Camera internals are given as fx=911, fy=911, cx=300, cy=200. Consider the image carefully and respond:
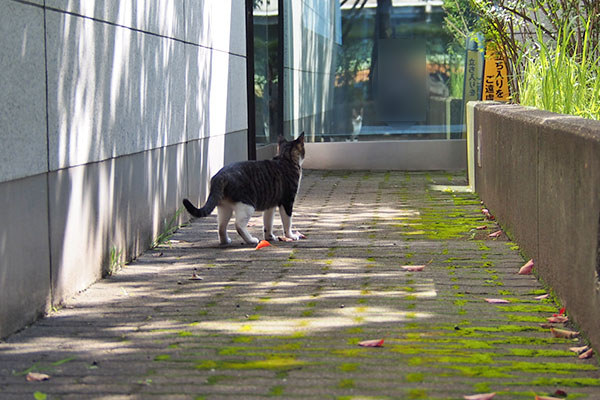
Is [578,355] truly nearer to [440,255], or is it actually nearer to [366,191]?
[440,255]

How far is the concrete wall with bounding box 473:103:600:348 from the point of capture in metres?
4.81

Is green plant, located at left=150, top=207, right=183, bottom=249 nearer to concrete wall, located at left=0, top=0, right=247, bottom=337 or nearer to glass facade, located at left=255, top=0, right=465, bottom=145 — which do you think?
concrete wall, located at left=0, top=0, right=247, bottom=337

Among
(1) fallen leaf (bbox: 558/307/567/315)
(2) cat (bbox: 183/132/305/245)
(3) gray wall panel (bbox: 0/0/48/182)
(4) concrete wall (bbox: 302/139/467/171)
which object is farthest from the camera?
(4) concrete wall (bbox: 302/139/467/171)

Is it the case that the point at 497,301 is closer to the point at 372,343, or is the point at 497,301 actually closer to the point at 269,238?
the point at 372,343

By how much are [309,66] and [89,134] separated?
1035 cm

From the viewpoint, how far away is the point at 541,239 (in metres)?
6.50

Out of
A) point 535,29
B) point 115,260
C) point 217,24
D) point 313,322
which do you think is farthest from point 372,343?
point 535,29

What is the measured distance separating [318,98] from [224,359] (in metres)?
12.3

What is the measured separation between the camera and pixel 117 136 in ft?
24.1

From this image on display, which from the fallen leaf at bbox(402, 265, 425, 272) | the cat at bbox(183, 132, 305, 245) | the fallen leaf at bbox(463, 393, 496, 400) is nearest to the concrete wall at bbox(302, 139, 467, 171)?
the cat at bbox(183, 132, 305, 245)

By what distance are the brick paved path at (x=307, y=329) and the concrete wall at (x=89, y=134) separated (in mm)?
340

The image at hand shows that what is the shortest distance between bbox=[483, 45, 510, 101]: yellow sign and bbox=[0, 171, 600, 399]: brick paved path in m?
6.68

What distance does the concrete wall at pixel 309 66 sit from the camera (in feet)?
54.1

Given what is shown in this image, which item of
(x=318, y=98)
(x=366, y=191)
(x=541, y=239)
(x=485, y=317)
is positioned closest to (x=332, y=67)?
(x=318, y=98)
